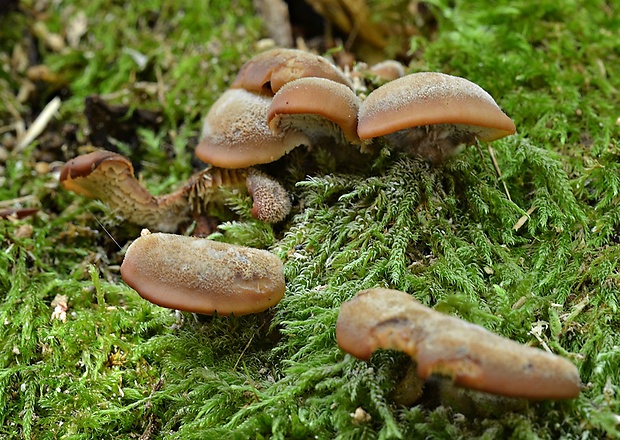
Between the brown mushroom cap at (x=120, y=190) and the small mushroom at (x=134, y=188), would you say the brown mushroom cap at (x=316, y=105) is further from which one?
the brown mushroom cap at (x=120, y=190)

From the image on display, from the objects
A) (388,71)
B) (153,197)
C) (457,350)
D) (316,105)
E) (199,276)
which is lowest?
(153,197)

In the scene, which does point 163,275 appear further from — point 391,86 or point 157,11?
point 157,11

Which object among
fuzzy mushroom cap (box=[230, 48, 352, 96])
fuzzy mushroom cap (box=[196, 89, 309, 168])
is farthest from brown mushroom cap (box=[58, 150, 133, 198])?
fuzzy mushroom cap (box=[230, 48, 352, 96])

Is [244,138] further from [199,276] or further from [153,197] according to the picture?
[199,276]

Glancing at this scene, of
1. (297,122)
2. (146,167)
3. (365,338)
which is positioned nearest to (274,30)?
(146,167)

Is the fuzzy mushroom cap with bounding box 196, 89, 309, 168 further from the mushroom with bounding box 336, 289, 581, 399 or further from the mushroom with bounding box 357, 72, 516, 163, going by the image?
the mushroom with bounding box 336, 289, 581, 399

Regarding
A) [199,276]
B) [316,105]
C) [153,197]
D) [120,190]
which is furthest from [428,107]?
[120,190]

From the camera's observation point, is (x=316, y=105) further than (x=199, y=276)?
Yes

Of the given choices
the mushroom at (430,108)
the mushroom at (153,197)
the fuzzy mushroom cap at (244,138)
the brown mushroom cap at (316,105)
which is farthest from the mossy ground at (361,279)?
the mushroom at (430,108)
